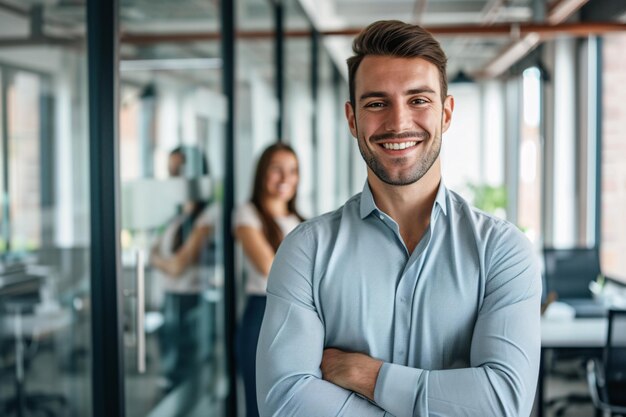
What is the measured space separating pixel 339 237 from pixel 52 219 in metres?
1.31

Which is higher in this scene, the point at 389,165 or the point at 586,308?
the point at 389,165

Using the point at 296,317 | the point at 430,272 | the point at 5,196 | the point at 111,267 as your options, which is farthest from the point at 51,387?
the point at 430,272

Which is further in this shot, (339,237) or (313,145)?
(313,145)

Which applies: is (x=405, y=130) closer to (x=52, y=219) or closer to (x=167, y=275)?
(x=52, y=219)

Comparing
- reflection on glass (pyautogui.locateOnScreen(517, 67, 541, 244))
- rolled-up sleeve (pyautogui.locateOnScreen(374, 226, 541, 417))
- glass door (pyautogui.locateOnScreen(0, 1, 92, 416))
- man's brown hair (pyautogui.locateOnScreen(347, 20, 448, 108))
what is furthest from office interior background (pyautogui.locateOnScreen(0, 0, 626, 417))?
reflection on glass (pyautogui.locateOnScreen(517, 67, 541, 244))

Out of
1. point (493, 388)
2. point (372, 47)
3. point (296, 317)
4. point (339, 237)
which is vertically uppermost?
point (372, 47)

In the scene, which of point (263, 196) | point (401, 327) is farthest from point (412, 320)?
point (263, 196)

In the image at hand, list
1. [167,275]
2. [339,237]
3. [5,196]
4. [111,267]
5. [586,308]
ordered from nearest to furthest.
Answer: [339,237] → [5,196] → [111,267] → [167,275] → [586,308]

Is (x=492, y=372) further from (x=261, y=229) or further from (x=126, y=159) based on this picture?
(x=261, y=229)

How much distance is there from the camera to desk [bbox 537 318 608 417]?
13.0ft

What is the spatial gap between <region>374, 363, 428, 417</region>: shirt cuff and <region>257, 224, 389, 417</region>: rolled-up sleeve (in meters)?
0.05

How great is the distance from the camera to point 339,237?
151cm

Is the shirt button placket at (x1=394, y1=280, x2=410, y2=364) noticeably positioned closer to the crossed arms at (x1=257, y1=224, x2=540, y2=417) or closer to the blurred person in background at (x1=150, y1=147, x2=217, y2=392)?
the crossed arms at (x1=257, y1=224, x2=540, y2=417)

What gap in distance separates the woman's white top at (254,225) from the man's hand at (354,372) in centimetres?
172
